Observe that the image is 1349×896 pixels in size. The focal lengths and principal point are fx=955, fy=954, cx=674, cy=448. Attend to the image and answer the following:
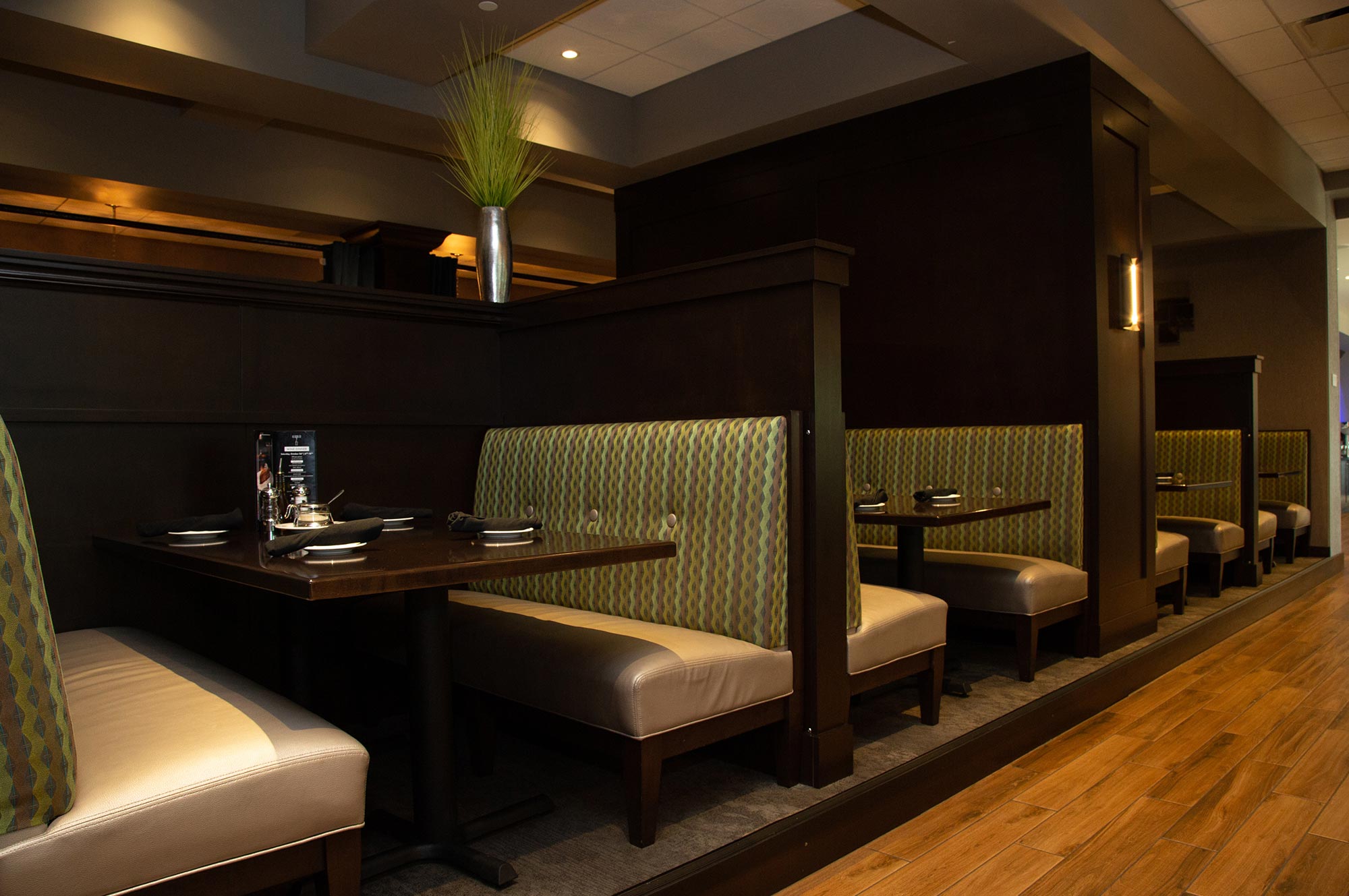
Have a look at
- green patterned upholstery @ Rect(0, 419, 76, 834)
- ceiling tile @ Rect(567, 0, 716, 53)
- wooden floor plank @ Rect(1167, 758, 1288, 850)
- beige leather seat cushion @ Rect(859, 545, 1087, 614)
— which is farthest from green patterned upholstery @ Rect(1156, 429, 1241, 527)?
green patterned upholstery @ Rect(0, 419, 76, 834)

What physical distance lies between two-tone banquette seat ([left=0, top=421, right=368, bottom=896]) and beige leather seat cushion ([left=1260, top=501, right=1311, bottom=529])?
7658 mm

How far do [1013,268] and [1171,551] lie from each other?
1762 mm

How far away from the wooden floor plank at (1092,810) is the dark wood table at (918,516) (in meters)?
0.89

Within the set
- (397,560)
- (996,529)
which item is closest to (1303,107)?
(996,529)

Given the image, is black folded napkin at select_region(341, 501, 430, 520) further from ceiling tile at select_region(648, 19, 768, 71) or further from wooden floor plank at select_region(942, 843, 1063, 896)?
ceiling tile at select_region(648, 19, 768, 71)

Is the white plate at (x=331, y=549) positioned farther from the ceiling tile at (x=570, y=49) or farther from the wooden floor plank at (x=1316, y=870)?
the ceiling tile at (x=570, y=49)

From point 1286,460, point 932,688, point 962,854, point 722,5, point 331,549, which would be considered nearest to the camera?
point 331,549

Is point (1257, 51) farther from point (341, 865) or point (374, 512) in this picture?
point (341, 865)

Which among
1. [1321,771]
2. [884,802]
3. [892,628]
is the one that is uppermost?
[892,628]

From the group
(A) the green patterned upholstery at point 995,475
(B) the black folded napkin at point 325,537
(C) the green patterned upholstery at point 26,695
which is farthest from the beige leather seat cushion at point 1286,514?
(C) the green patterned upholstery at point 26,695

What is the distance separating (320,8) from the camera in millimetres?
4547

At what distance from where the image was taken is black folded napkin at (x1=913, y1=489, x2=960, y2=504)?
141 inches

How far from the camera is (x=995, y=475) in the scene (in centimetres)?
438

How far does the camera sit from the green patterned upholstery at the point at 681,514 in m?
2.41
